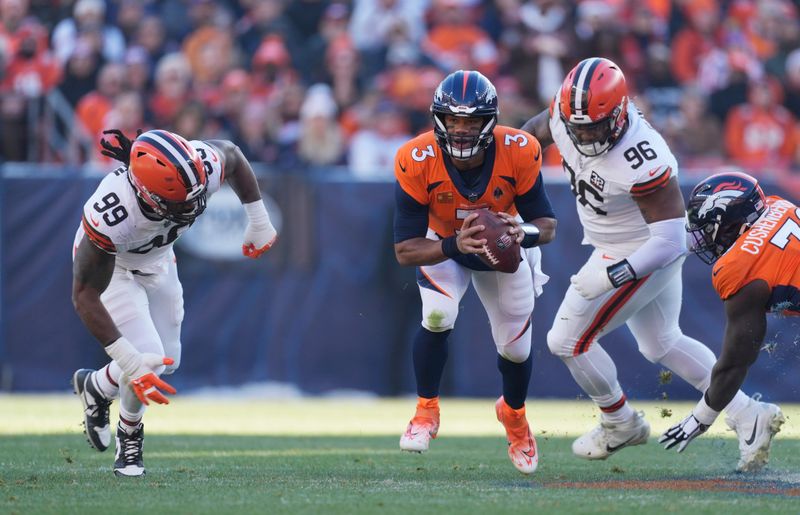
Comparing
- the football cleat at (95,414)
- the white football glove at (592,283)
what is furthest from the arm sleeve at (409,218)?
the football cleat at (95,414)

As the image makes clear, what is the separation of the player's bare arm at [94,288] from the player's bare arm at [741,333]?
286 centimetres

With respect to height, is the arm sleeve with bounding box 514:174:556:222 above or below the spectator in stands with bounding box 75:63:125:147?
above

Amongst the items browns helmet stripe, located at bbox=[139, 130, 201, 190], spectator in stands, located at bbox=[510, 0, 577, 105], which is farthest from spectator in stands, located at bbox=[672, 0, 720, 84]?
browns helmet stripe, located at bbox=[139, 130, 201, 190]

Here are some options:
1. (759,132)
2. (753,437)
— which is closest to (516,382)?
(753,437)

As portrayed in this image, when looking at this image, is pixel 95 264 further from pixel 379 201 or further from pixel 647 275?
pixel 379 201

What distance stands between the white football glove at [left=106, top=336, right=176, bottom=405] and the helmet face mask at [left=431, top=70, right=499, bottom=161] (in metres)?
1.71

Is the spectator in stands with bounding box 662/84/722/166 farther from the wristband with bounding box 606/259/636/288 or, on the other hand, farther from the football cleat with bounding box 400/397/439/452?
the football cleat with bounding box 400/397/439/452

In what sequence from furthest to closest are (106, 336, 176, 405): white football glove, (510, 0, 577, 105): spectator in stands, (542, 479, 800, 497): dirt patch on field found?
(510, 0, 577, 105): spectator in stands < (106, 336, 176, 405): white football glove < (542, 479, 800, 497): dirt patch on field

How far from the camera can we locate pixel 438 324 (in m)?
6.52

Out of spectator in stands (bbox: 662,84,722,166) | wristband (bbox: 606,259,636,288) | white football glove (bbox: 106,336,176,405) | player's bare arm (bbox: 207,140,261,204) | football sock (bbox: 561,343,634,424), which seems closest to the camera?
white football glove (bbox: 106,336,176,405)

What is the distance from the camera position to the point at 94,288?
5.97 metres

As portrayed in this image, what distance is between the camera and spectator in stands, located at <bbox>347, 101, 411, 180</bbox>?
498 inches

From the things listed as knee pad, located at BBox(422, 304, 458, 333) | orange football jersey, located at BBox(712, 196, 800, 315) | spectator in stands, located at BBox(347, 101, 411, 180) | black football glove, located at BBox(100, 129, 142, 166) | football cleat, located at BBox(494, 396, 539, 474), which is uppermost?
black football glove, located at BBox(100, 129, 142, 166)

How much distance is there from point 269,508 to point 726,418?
2.85 meters
